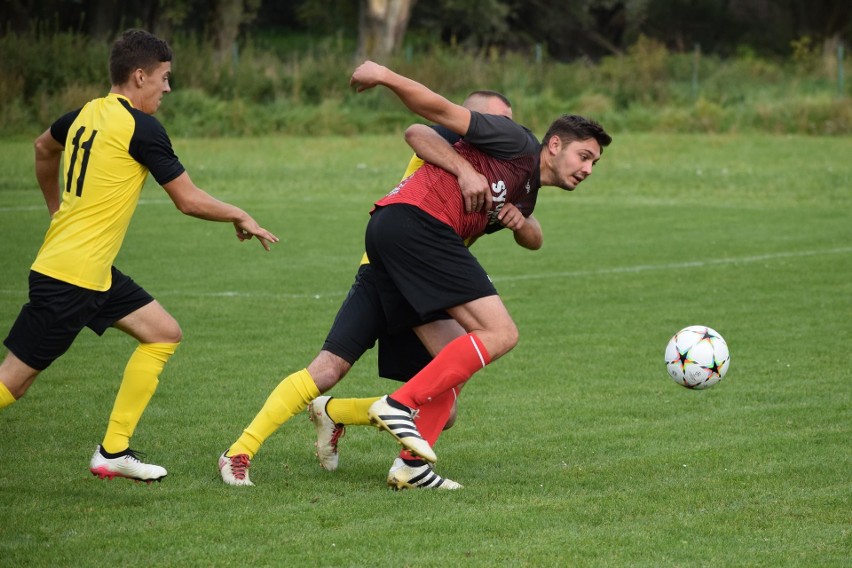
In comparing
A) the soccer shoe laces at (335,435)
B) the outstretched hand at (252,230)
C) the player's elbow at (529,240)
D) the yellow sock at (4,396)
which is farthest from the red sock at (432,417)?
the yellow sock at (4,396)

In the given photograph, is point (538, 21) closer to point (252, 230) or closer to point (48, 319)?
point (252, 230)

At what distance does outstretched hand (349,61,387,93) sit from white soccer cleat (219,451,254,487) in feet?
6.22

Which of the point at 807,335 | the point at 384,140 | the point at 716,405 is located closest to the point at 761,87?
the point at 384,140

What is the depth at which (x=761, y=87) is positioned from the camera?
3412 centimetres

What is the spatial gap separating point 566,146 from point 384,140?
2413 centimetres

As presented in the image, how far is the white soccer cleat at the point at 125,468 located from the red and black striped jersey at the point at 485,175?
1.72 metres

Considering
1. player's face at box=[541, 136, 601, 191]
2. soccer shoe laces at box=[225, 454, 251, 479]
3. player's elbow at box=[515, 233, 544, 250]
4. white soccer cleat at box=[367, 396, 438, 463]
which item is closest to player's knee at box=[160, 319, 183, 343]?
soccer shoe laces at box=[225, 454, 251, 479]

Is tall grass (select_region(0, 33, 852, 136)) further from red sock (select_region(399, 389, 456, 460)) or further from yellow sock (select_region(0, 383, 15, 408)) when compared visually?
red sock (select_region(399, 389, 456, 460))

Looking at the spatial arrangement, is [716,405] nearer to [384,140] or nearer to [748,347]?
[748,347]

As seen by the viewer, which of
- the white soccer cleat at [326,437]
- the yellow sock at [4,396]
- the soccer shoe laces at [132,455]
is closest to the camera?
the yellow sock at [4,396]

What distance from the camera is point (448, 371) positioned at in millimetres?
5750

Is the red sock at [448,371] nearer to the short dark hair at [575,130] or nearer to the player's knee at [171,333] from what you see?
the short dark hair at [575,130]

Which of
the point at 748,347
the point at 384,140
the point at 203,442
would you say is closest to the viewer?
the point at 203,442

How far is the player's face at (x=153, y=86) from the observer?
19.2ft
